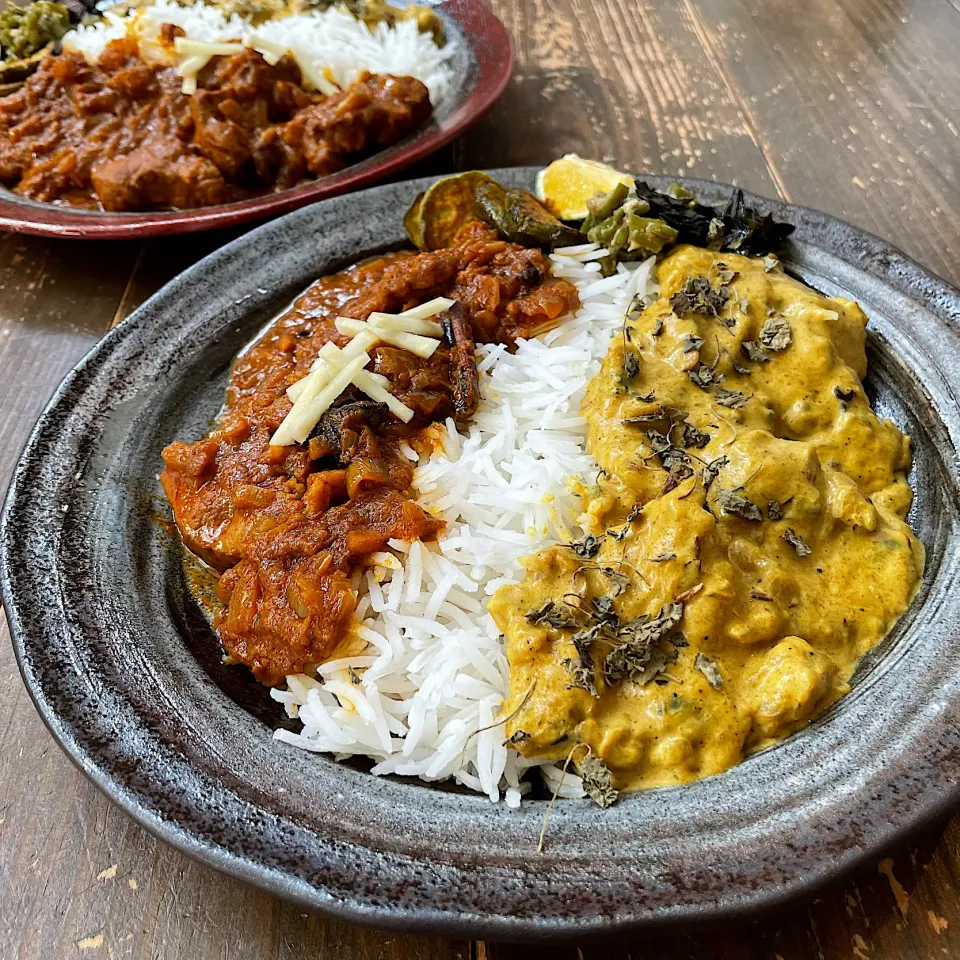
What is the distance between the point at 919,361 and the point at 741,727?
1461 mm

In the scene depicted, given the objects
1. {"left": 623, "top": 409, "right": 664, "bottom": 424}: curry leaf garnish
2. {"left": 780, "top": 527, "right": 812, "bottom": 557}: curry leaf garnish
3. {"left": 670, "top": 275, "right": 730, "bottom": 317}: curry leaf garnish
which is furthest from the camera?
{"left": 670, "top": 275, "right": 730, "bottom": 317}: curry leaf garnish

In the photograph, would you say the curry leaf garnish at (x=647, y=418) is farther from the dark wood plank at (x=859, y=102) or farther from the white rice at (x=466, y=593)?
the dark wood plank at (x=859, y=102)

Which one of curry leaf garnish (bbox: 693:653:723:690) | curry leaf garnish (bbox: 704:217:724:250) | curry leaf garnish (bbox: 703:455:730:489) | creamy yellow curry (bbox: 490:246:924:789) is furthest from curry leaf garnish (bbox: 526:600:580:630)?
curry leaf garnish (bbox: 704:217:724:250)

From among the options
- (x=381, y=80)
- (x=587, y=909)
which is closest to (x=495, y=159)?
(x=381, y=80)

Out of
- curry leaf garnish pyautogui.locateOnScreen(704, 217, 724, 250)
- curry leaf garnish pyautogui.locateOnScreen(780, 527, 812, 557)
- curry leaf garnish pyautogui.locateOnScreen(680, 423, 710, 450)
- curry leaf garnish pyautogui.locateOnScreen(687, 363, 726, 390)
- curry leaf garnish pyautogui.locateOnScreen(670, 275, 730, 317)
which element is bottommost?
curry leaf garnish pyautogui.locateOnScreen(680, 423, 710, 450)

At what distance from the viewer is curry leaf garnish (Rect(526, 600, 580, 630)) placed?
2025mm

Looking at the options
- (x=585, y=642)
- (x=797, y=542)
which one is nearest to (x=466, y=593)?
(x=585, y=642)

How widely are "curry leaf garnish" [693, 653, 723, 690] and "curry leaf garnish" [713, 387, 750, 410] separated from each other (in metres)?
0.82

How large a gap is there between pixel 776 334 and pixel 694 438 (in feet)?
1.72

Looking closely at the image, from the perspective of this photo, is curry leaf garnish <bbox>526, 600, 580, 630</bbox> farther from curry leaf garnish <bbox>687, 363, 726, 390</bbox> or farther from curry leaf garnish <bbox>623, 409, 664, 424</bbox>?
curry leaf garnish <bbox>687, 363, 726, 390</bbox>

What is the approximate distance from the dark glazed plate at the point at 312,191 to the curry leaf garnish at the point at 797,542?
2460mm

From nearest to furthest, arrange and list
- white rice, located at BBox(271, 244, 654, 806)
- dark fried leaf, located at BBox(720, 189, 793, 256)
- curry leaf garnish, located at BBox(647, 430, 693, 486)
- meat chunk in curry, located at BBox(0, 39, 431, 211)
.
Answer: white rice, located at BBox(271, 244, 654, 806) → curry leaf garnish, located at BBox(647, 430, 693, 486) → dark fried leaf, located at BBox(720, 189, 793, 256) → meat chunk in curry, located at BBox(0, 39, 431, 211)

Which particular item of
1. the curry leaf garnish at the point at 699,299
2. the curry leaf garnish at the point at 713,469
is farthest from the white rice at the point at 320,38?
the curry leaf garnish at the point at 713,469

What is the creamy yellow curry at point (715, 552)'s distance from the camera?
1907 millimetres
